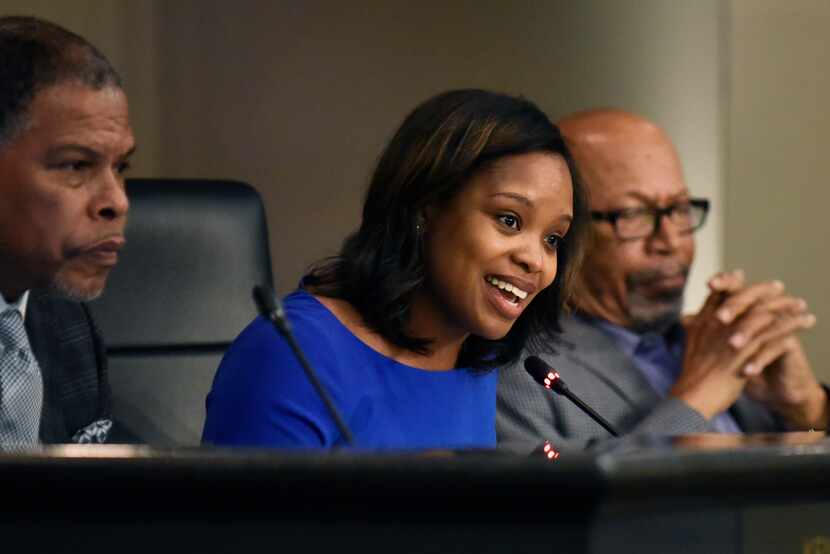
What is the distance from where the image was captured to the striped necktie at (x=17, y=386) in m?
1.54

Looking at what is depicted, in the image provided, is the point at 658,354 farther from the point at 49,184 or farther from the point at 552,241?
the point at 49,184

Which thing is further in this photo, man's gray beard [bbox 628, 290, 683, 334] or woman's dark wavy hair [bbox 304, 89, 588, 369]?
man's gray beard [bbox 628, 290, 683, 334]

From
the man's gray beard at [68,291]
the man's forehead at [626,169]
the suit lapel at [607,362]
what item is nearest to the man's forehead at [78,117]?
the man's gray beard at [68,291]

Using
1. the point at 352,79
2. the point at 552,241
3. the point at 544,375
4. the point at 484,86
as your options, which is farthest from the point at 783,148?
the point at 544,375

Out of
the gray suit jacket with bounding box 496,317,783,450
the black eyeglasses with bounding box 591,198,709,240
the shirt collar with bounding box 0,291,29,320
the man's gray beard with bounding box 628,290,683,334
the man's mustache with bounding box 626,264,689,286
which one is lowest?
the gray suit jacket with bounding box 496,317,783,450

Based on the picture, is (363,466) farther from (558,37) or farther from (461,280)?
(558,37)

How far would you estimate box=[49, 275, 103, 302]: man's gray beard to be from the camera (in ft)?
5.31

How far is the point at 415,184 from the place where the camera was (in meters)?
1.56

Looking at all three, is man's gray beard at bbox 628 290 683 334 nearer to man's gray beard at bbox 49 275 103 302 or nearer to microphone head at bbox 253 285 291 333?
man's gray beard at bbox 49 275 103 302

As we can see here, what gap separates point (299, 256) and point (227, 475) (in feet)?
7.08

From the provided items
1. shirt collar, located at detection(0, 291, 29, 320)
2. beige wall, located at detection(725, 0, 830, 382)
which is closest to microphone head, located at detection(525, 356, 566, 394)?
shirt collar, located at detection(0, 291, 29, 320)

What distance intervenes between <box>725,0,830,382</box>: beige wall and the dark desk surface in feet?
7.20

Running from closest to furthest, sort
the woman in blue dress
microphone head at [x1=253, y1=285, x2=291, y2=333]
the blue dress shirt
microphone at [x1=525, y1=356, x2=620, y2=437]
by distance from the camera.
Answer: microphone head at [x1=253, y1=285, x2=291, y2=333], microphone at [x1=525, y1=356, x2=620, y2=437], the woman in blue dress, the blue dress shirt

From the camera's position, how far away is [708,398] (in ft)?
6.92
